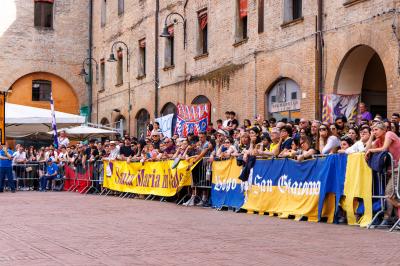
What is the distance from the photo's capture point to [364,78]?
22516mm

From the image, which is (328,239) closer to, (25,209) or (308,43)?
(25,209)

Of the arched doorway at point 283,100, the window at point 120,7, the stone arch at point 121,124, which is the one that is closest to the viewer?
the arched doorway at point 283,100

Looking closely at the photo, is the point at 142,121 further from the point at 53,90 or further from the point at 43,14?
the point at 43,14

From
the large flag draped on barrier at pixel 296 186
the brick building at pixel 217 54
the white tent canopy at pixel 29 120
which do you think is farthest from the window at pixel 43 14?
the large flag draped on barrier at pixel 296 186

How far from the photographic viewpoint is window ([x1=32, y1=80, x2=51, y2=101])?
4438 centimetres

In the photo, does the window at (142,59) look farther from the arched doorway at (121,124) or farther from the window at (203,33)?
the window at (203,33)

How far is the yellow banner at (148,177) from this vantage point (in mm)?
19312

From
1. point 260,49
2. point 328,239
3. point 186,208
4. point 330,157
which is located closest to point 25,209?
point 186,208

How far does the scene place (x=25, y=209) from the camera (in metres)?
17.2

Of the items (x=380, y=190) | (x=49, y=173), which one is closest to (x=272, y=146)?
(x=380, y=190)

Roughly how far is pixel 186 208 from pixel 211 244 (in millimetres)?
7419

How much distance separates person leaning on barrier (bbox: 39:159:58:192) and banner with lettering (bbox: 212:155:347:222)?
12.4 meters

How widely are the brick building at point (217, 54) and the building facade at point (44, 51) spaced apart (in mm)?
61

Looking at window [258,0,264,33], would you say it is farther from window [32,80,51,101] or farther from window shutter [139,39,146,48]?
window [32,80,51,101]
